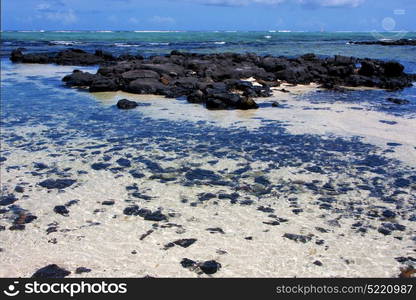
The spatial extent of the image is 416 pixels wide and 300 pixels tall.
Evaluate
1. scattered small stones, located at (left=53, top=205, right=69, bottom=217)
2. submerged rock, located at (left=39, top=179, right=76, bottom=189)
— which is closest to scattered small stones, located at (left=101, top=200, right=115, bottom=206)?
scattered small stones, located at (left=53, top=205, right=69, bottom=217)

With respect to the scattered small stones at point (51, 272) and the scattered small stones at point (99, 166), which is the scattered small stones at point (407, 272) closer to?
the scattered small stones at point (51, 272)

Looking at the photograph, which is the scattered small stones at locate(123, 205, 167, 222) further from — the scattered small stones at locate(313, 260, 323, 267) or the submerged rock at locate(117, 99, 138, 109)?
the submerged rock at locate(117, 99, 138, 109)

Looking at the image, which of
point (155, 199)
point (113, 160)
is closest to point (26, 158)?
point (113, 160)

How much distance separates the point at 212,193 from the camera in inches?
367

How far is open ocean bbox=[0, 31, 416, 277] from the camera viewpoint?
6.73 metres

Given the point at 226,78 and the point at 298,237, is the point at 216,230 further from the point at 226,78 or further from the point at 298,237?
the point at 226,78

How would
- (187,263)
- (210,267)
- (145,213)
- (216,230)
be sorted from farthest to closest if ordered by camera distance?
(145,213), (216,230), (187,263), (210,267)

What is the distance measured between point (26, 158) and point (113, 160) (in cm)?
257

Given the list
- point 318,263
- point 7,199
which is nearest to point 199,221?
point 318,263

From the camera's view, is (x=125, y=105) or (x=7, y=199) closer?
(x=7, y=199)

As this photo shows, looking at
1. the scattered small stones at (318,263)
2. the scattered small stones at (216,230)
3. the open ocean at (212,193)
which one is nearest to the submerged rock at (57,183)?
the open ocean at (212,193)

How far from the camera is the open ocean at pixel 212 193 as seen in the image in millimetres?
6734

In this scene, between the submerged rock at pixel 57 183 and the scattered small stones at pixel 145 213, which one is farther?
the submerged rock at pixel 57 183

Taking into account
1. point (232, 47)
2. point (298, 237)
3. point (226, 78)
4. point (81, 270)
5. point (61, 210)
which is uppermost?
point (232, 47)
